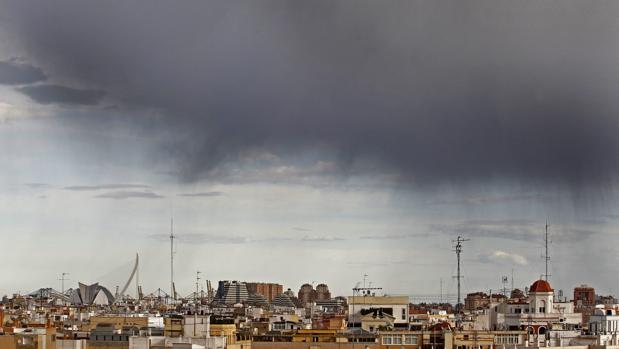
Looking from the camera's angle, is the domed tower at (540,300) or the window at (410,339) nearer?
the window at (410,339)

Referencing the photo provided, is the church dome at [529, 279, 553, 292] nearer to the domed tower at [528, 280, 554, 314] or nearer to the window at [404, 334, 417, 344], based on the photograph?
the domed tower at [528, 280, 554, 314]

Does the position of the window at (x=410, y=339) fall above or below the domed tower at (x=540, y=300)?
below

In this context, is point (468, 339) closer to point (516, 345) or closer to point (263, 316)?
point (516, 345)

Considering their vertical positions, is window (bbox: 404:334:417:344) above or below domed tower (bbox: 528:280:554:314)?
below

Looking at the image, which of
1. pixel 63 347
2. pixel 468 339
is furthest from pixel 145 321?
pixel 63 347

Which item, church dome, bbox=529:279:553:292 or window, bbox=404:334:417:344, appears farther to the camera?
church dome, bbox=529:279:553:292

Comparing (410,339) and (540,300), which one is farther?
(540,300)

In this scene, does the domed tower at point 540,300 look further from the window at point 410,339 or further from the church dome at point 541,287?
the window at point 410,339

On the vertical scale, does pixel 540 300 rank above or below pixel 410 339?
above

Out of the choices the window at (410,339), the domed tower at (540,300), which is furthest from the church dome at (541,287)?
the window at (410,339)

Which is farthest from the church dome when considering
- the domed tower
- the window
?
the window

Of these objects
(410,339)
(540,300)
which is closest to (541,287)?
(540,300)

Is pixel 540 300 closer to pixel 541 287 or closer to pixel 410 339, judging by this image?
pixel 541 287

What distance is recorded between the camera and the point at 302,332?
11006cm
